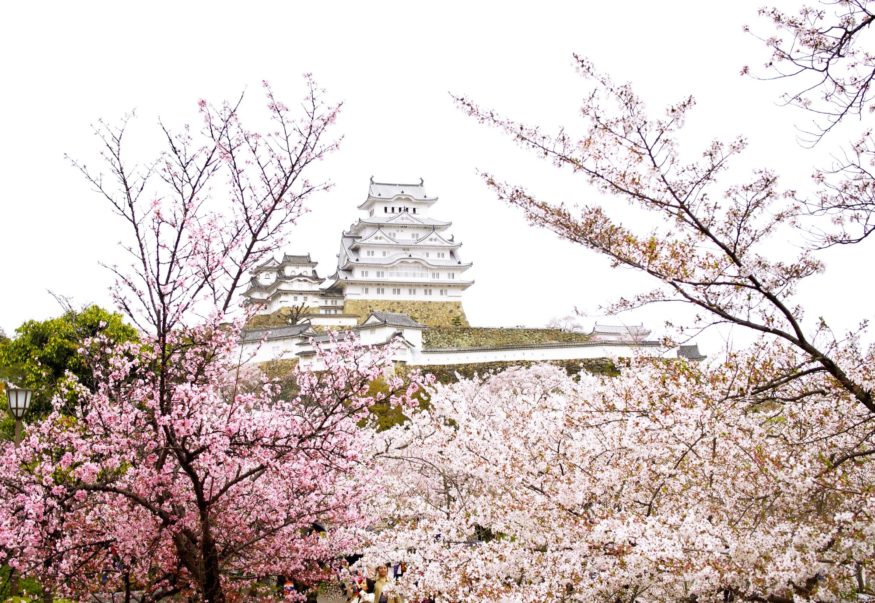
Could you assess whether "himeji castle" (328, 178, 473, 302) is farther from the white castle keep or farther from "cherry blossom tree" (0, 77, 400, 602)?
"cherry blossom tree" (0, 77, 400, 602)

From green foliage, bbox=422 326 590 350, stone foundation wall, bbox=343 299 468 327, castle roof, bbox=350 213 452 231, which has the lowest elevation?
green foliage, bbox=422 326 590 350

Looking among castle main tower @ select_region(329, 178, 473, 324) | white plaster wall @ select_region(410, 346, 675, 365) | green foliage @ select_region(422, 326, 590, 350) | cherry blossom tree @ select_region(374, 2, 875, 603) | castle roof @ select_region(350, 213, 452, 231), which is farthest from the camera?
castle roof @ select_region(350, 213, 452, 231)

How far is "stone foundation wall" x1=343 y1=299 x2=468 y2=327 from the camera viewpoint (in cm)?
4588

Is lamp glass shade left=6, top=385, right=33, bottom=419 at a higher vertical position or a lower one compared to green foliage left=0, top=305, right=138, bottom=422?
lower

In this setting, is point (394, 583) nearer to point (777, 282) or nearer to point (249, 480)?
point (249, 480)

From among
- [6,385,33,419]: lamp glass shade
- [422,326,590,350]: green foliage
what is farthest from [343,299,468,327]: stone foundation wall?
A: [6,385,33,419]: lamp glass shade

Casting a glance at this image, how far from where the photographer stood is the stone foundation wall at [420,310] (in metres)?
45.9

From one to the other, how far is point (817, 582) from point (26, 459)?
6.38 metres

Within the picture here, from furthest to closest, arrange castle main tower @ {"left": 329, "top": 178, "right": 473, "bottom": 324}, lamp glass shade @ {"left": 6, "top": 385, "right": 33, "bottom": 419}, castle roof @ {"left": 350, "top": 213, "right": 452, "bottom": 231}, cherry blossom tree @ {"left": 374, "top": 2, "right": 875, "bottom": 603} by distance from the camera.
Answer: castle roof @ {"left": 350, "top": 213, "right": 452, "bottom": 231} < castle main tower @ {"left": 329, "top": 178, "right": 473, "bottom": 324} < lamp glass shade @ {"left": 6, "top": 385, "right": 33, "bottom": 419} < cherry blossom tree @ {"left": 374, "top": 2, "right": 875, "bottom": 603}

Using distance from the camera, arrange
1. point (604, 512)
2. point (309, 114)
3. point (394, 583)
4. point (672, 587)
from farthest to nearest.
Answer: point (394, 583) < point (309, 114) < point (604, 512) < point (672, 587)

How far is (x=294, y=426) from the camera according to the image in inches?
218

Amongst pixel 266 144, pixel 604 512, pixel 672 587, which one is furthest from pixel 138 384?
pixel 672 587

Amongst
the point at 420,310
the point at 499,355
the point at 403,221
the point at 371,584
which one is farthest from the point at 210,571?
the point at 403,221

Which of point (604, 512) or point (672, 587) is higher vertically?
point (604, 512)
